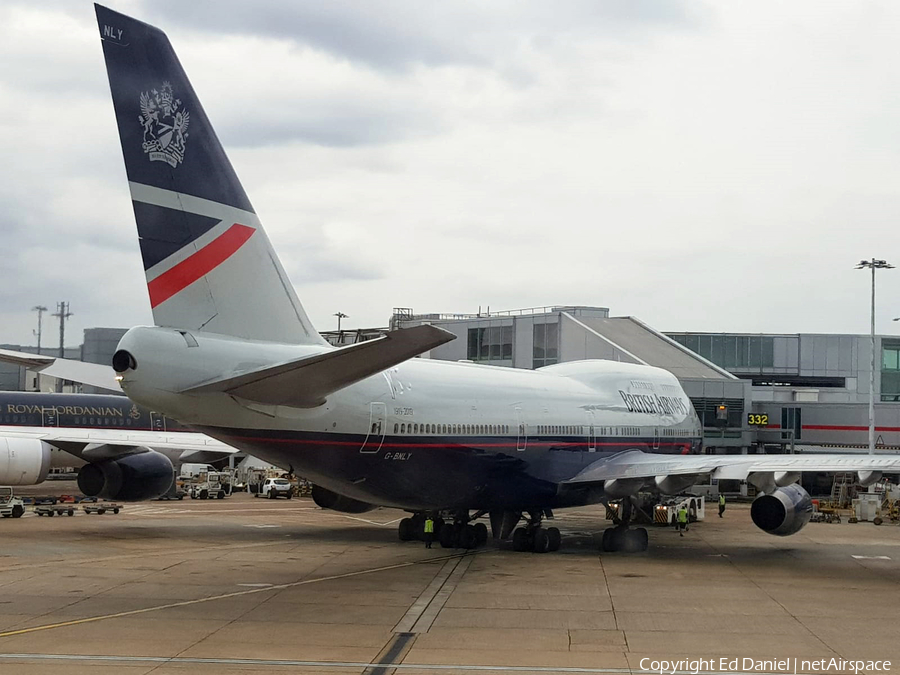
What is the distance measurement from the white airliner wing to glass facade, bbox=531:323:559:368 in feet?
65.5

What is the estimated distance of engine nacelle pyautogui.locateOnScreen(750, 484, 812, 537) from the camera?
24.9 m

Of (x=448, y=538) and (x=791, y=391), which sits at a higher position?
(x=791, y=391)

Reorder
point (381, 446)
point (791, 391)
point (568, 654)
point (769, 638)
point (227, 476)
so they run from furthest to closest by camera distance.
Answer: point (791, 391) < point (227, 476) < point (381, 446) < point (769, 638) < point (568, 654)

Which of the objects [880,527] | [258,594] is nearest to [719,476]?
[258,594]

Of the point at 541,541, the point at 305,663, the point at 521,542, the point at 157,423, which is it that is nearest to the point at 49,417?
the point at 157,423

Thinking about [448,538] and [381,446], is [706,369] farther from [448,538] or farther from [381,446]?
[381,446]

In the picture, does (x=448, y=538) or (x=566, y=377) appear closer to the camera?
(x=448, y=538)

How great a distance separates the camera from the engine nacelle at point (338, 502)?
29.0 meters

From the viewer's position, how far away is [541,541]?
2691 centimetres

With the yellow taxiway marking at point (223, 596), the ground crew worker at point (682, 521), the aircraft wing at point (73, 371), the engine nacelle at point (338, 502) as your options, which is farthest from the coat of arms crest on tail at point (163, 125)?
the ground crew worker at point (682, 521)

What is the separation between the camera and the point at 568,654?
14.1m

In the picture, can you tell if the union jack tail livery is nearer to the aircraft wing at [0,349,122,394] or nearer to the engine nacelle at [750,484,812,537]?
the aircraft wing at [0,349,122,394]

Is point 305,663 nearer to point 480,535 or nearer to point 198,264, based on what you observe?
point 198,264

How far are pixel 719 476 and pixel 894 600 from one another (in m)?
5.98
